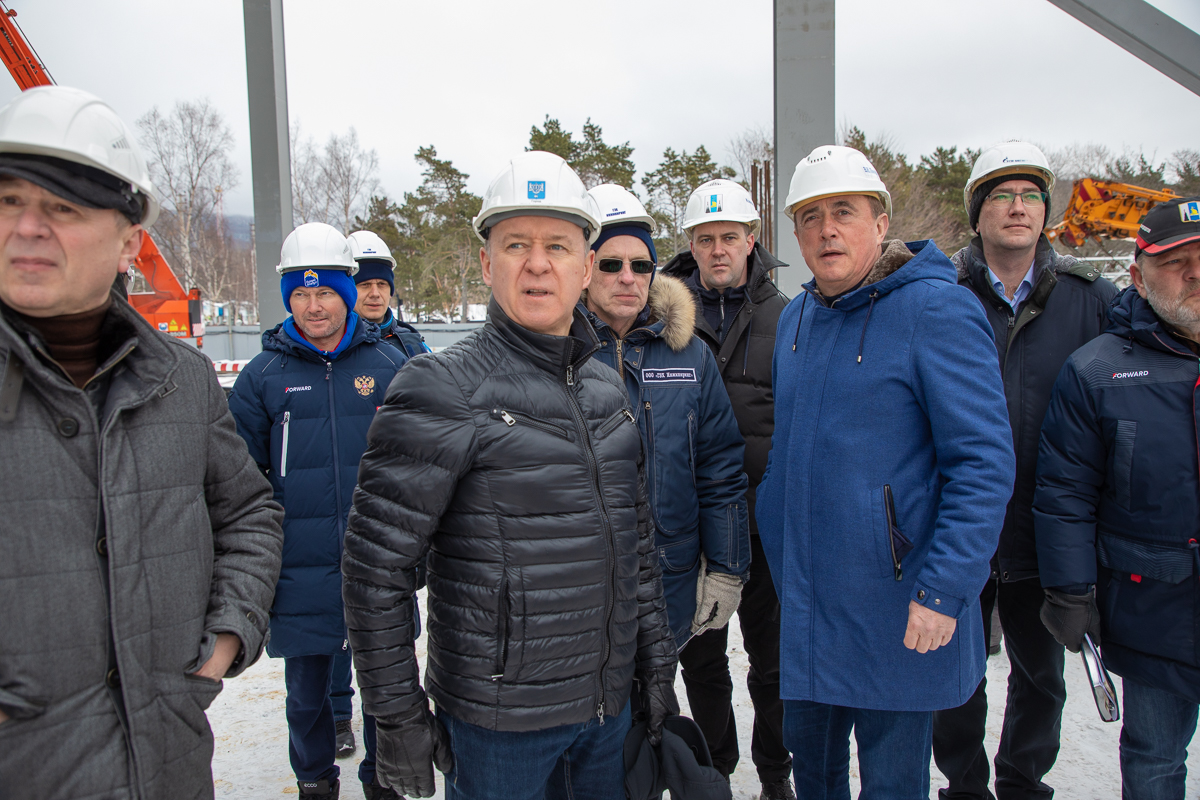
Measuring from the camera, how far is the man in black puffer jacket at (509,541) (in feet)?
5.26

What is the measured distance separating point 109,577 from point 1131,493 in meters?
2.84

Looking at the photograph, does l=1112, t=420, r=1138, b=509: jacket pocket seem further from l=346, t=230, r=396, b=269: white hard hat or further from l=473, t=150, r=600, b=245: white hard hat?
l=346, t=230, r=396, b=269: white hard hat

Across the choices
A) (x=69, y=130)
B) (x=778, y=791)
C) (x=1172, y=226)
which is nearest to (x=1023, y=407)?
(x=1172, y=226)

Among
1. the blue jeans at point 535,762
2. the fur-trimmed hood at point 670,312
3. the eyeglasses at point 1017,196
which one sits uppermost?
the eyeglasses at point 1017,196

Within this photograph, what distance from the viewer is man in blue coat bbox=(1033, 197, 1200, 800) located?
215cm

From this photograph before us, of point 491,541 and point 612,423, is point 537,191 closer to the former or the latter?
point 612,423

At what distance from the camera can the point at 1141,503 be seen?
7.25 ft

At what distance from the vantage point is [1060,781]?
2.98 metres

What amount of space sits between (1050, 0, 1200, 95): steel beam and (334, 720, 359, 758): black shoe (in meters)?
6.47

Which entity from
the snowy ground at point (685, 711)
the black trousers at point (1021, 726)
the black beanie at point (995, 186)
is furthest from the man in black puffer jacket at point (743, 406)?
the black beanie at point (995, 186)

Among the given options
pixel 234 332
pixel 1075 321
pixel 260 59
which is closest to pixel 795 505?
pixel 1075 321

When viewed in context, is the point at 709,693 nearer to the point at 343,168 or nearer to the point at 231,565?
the point at 231,565

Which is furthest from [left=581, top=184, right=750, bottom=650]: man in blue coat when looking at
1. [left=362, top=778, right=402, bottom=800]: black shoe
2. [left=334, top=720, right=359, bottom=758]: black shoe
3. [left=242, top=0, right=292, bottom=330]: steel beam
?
[left=242, top=0, right=292, bottom=330]: steel beam

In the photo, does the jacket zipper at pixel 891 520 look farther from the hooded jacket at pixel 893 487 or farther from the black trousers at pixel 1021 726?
the black trousers at pixel 1021 726
